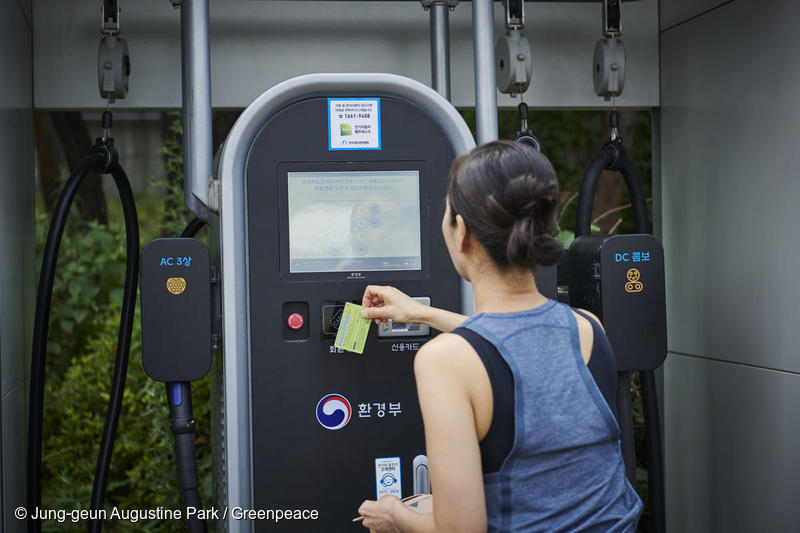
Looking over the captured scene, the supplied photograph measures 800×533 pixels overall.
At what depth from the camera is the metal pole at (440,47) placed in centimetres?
280

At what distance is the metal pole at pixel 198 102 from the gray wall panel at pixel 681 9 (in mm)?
1784

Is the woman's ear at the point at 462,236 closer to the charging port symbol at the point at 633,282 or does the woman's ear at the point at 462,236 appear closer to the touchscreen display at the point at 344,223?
the touchscreen display at the point at 344,223

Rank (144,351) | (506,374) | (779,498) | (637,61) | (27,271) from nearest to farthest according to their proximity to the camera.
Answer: (506,374) < (144,351) < (779,498) < (27,271) < (637,61)

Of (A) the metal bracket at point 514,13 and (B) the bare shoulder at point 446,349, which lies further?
(A) the metal bracket at point 514,13

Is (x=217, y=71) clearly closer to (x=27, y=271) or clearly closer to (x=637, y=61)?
(x=27, y=271)

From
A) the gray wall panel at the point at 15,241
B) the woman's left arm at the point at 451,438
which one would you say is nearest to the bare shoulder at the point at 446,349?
the woman's left arm at the point at 451,438

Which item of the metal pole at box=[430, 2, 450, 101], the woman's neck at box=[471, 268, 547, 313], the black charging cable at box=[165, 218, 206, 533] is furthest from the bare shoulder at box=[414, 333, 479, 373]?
the metal pole at box=[430, 2, 450, 101]

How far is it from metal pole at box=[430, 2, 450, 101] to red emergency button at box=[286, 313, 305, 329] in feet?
3.78

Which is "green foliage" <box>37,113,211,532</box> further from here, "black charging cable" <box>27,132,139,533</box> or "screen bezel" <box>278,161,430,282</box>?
"screen bezel" <box>278,161,430,282</box>

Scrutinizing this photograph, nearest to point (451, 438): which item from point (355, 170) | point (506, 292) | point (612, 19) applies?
point (506, 292)

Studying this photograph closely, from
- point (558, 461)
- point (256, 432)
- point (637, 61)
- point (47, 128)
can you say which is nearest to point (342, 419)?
point (256, 432)

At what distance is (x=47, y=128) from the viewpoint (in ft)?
12.6

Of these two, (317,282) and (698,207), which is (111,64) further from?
(698,207)

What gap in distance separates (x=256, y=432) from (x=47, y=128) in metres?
2.47
